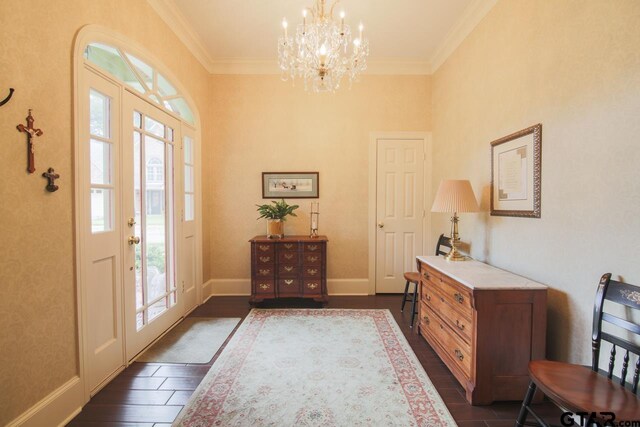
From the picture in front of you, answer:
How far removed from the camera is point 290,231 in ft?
13.7

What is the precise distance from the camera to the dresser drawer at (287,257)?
12.2 feet

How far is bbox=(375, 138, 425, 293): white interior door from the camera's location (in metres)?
4.14

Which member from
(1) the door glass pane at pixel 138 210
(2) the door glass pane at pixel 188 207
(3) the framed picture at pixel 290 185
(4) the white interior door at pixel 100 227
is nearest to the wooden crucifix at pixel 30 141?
(4) the white interior door at pixel 100 227

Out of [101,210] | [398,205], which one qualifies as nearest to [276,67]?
[398,205]

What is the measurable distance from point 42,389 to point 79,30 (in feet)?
7.10

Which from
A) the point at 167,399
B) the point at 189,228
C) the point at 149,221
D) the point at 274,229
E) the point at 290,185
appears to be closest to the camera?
the point at 167,399

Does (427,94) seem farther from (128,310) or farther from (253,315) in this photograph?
(128,310)

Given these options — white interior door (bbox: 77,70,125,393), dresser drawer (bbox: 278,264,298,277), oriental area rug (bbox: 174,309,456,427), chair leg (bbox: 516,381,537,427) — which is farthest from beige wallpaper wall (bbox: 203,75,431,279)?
chair leg (bbox: 516,381,537,427)

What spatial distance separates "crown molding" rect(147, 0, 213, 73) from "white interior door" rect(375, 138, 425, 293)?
2569 mm

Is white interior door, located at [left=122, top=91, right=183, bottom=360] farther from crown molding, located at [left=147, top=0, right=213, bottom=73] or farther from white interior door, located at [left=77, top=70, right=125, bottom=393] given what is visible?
crown molding, located at [left=147, top=0, right=213, bottom=73]

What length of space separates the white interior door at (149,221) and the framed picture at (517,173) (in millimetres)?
3107

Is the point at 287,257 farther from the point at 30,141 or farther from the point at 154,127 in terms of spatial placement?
the point at 30,141

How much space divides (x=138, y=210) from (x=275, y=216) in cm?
163

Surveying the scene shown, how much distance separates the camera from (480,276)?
6.93 feet
